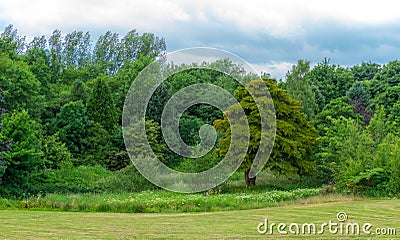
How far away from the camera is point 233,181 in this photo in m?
33.2

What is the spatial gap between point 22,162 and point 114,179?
550 cm

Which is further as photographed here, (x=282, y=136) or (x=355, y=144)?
(x=282, y=136)

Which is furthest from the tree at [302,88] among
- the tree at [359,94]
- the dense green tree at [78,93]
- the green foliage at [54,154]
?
the dense green tree at [78,93]

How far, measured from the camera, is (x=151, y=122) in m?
41.5

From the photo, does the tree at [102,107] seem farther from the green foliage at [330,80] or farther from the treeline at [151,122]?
the green foliage at [330,80]

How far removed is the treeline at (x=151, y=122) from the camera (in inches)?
1115

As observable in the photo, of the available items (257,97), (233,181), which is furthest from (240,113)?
(233,181)

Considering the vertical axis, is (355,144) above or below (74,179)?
above

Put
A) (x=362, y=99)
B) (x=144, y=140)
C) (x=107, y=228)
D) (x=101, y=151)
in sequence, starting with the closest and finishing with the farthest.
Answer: (x=107, y=228) → (x=144, y=140) → (x=101, y=151) → (x=362, y=99)

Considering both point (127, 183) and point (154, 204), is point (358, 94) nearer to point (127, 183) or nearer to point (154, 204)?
point (127, 183)

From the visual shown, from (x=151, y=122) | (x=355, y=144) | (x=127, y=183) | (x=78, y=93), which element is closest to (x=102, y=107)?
(x=78, y=93)

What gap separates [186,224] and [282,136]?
1487 cm

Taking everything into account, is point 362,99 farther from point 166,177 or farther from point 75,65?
point 75,65

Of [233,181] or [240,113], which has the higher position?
[240,113]
